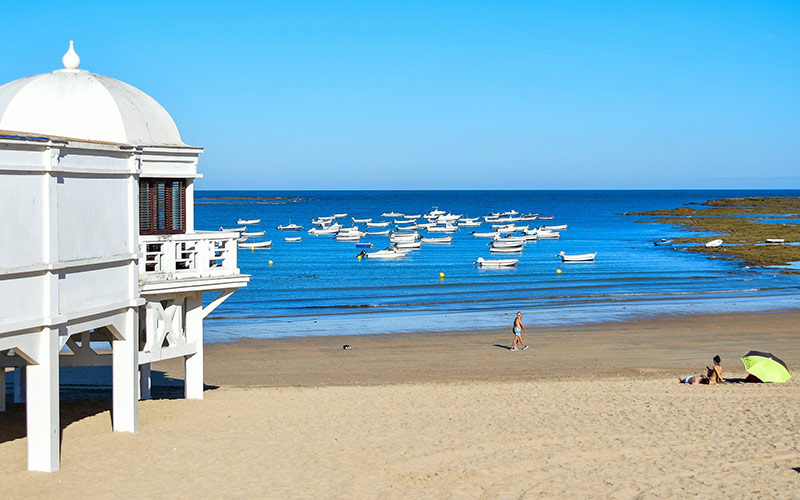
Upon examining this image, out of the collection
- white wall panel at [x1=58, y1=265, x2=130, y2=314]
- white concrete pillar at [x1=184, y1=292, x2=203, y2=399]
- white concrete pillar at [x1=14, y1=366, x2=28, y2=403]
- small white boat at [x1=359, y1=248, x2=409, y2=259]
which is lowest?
small white boat at [x1=359, y1=248, x2=409, y2=259]

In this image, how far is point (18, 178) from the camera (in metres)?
11.2

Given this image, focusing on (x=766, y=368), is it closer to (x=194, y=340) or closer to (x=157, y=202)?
(x=194, y=340)

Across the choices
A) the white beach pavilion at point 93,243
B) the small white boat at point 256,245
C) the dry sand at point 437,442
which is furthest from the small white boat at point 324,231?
the white beach pavilion at point 93,243

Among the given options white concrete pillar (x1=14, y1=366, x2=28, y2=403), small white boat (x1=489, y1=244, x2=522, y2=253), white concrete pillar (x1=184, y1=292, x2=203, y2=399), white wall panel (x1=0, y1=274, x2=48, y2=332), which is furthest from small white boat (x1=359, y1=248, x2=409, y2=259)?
white wall panel (x1=0, y1=274, x2=48, y2=332)

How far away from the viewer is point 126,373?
14.1 m

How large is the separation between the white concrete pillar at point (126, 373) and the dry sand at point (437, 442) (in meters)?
0.31

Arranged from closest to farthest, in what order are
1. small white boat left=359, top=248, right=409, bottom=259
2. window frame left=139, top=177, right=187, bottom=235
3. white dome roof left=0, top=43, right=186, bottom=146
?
white dome roof left=0, top=43, right=186, bottom=146 < window frame left=139, top=177, right=187, bottom=235 < small white boat left=359, top=248, right=409, bottom=259

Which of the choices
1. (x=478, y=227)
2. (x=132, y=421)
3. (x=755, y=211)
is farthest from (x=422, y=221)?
(x=132, y=421)

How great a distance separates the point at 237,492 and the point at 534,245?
75.0 m

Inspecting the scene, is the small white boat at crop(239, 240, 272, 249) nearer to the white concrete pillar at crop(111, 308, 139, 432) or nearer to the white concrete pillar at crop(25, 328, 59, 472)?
the white concrete pillar at crop(111, 308, 139, 432)

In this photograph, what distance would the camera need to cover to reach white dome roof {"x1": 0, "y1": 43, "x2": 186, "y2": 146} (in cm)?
1480

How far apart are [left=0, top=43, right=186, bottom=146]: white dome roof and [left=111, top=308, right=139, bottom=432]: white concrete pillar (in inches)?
133

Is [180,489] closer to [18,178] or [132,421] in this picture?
[132,421]

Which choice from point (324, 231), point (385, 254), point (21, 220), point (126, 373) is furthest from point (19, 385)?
point (324, 231)
